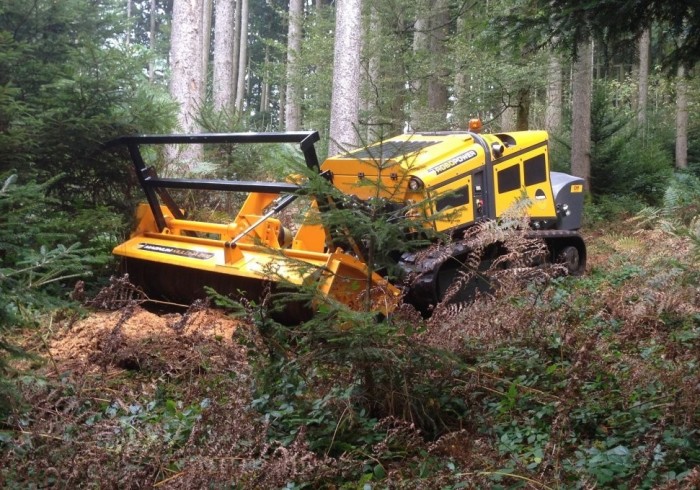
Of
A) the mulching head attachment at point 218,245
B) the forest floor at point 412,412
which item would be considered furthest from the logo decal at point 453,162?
the forest floor at point 412,412

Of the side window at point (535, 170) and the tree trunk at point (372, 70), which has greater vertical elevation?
the tree trunk at point (372, 70)

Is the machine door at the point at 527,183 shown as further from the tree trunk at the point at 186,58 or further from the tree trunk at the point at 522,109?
the tree trunk at the point at 522,109

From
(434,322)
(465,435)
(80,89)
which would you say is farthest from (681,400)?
(80,89)

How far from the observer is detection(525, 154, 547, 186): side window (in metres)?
8.64

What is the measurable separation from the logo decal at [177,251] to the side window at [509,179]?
344 cm

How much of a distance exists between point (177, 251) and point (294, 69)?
17.3 m

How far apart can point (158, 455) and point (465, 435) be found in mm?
1548

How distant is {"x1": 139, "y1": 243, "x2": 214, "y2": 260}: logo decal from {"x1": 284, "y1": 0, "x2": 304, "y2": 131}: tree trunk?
1641 centimetres

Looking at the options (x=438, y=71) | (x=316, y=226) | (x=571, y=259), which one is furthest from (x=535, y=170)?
(x=438, y=71)

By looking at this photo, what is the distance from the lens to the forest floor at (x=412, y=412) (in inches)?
128

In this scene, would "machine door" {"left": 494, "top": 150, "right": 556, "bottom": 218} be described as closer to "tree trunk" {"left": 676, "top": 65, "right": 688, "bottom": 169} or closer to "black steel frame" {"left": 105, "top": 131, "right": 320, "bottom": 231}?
"black steel frame" {"left": 105, "top": 131, "right": 320, "bottom": 231}

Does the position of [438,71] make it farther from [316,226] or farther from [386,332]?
[386,332]

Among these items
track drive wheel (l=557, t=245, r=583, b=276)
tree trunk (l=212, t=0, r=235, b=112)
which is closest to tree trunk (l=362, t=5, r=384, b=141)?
tree trunk (l=212, t=0, r=235, b=112)

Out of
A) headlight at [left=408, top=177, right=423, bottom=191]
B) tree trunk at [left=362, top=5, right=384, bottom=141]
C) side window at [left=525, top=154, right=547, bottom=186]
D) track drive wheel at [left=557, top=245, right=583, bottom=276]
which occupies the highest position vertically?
tree trunk at [left=362, top=5, right=384, bottom=141]
